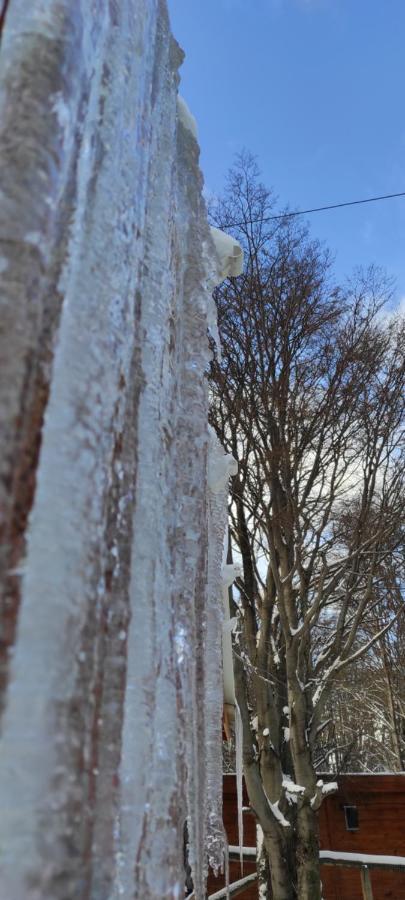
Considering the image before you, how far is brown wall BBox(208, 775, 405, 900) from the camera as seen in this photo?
741 cm

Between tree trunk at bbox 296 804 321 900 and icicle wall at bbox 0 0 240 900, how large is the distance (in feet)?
17.9

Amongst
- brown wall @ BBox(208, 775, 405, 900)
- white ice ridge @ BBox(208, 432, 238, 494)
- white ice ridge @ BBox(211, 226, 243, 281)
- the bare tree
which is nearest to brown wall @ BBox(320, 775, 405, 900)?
brown wall @ BBox(208, 775, 405, 900)

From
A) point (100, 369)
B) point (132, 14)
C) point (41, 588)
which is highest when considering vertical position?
point (132, 14)

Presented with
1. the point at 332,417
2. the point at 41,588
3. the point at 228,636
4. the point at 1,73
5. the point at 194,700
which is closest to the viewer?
the point at 41,588

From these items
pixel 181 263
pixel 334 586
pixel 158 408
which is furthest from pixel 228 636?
pixel 334 586

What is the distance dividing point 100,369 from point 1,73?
0.86 feet

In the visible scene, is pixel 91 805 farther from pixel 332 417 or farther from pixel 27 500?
pixel 332 417

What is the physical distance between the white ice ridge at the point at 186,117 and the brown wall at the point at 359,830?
27.9ft

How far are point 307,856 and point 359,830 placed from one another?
3206 millimetres

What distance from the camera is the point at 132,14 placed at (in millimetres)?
731

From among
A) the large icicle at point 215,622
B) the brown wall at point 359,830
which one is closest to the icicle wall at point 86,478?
the large icicle at point 215,622

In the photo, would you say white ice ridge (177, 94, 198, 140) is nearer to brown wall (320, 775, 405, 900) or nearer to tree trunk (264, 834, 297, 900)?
tree trunk (264, 834, 297, 900)

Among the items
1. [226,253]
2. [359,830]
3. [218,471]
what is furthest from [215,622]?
[359,830]

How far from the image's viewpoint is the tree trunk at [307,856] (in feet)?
16.2
